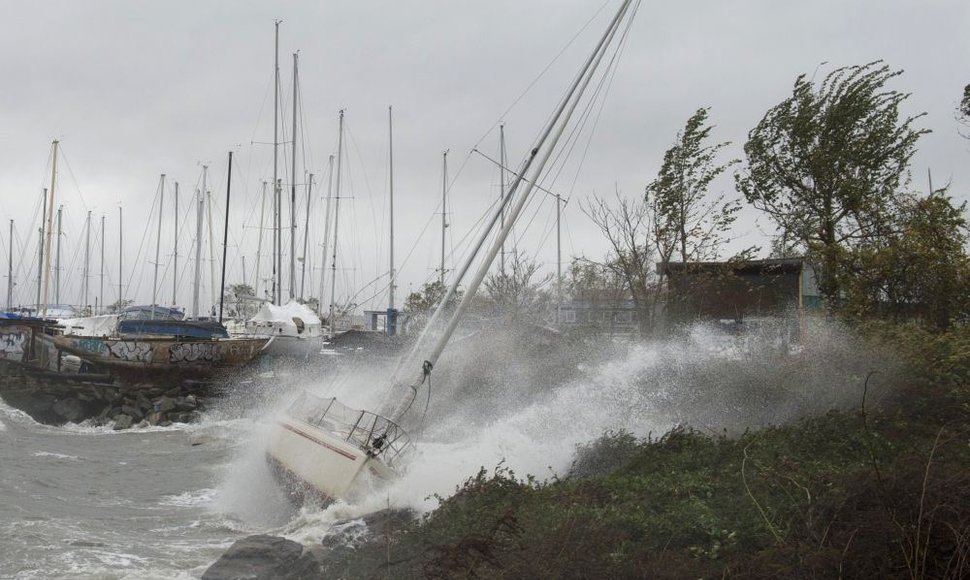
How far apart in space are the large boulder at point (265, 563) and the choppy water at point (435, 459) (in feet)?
2.79

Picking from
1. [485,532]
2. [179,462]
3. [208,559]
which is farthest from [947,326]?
[179,462]

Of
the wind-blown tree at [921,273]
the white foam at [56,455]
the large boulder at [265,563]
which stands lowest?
the white foam at [56,455]

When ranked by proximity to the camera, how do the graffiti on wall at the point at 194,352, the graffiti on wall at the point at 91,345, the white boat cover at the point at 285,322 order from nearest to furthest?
1. the graffiti on wall at the point at 91,345
2. the graffiti on wall at the point at 194,352
3. the white boat cover at the point at 285,322

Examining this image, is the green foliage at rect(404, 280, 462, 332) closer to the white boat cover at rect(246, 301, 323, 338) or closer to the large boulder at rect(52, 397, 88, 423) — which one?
the white boat cover at rect(246, 301, 323, 338)

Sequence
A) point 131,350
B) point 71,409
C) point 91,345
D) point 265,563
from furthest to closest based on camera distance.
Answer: point 91,345, point 131,350, point 71,409, point 265,563

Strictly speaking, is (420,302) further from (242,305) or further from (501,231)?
(501,231)

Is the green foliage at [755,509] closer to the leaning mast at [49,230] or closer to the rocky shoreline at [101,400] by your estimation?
the rocky shoreline at [101,400]

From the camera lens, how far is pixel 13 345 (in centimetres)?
4134

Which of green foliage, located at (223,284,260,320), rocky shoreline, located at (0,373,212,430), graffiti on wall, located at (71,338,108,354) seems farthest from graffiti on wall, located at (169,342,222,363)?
green foliage, located at (223,284,260,320)

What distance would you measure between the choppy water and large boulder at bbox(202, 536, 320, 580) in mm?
850

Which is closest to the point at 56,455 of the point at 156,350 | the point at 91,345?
the point at 156,350

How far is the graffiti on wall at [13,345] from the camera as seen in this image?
41.1 m

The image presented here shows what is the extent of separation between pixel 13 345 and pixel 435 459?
35.2 metres

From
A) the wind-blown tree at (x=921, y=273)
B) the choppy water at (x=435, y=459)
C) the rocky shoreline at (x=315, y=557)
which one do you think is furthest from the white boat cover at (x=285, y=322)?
the rocky shoreline at (x=315, y=557)
